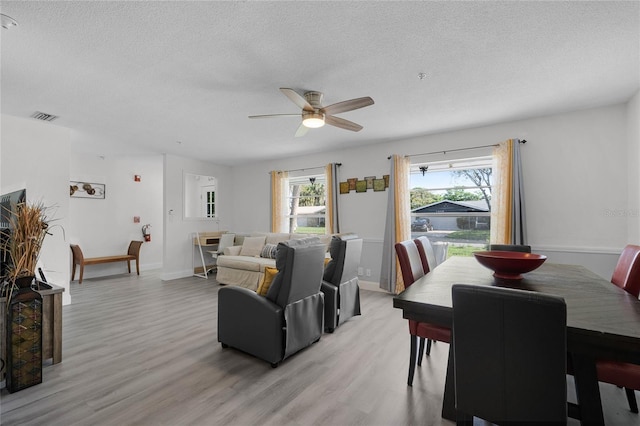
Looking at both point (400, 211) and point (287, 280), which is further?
point (400, 211)

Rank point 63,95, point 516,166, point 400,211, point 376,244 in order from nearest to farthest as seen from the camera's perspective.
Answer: point 63,95 < point 516,166 < point 400,211 < point 376,244

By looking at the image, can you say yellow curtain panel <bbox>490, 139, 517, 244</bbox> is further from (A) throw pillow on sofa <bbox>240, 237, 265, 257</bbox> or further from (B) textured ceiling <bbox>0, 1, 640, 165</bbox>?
(A) throw pillow on sofa <bbox>240, 237, 265, 257</bbox>

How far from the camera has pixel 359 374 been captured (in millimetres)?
2283

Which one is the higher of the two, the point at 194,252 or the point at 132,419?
the point at 194,252

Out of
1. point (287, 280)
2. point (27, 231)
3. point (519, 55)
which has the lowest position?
point (287, 280)

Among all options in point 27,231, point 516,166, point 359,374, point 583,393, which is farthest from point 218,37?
point 516,166

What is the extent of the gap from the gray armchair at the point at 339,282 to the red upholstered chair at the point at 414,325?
2.84 feet

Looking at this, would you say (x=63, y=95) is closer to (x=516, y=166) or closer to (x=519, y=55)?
(x=519, y=55)

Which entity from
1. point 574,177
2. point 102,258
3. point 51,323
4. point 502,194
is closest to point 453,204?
point 502,194

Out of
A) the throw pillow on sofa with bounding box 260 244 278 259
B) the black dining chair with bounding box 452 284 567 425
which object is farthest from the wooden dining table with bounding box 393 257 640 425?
the throw pillow on sofa with bounding box 260 244 278 259

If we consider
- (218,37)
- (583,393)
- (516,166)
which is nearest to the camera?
(583,393)

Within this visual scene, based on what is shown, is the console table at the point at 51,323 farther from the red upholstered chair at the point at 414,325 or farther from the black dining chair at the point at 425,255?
the black dining chair at the point at 425,255

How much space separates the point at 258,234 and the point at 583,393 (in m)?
5.08

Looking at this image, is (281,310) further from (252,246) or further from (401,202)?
(252,246)
